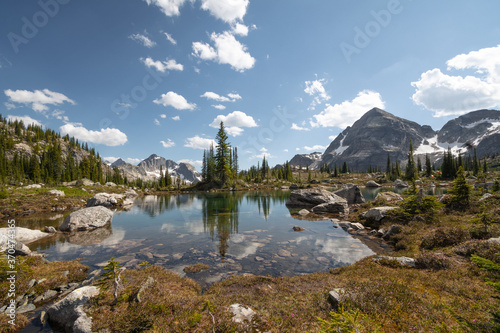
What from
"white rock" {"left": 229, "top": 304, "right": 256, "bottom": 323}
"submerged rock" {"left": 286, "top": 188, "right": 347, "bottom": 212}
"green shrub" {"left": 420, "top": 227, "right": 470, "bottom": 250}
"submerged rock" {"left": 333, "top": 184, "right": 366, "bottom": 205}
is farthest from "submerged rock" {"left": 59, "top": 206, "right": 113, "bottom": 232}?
"submerged rock" {"left": 333, "top": 184, "right": 366, "bottom": 205}

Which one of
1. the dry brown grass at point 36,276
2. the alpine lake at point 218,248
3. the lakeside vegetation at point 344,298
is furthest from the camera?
the alpine lake at point 218,248

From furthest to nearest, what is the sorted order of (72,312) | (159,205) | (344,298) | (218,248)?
1. (159,205)
2. (218,248)
3. (344,298)
4. (72,312)

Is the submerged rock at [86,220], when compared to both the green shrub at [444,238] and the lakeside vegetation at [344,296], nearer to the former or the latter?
the lakeside vegetation at [344,296]

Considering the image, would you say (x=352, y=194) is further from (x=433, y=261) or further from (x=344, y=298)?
(x=344, y=298)

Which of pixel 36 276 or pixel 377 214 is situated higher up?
pixel 377 214

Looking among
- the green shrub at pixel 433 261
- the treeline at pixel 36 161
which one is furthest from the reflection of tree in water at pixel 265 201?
the treeline at pixel 36 161

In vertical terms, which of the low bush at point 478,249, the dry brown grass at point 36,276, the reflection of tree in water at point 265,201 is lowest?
the reflection of tree in water at point 265,201

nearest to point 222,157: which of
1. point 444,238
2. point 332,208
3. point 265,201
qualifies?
point 265,201

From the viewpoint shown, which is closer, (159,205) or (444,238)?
(444,238)

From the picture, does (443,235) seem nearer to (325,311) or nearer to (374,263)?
(374,263)

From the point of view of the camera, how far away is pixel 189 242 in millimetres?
17500

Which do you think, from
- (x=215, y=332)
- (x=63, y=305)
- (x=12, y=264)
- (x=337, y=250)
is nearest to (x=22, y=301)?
(x=12, y=264)

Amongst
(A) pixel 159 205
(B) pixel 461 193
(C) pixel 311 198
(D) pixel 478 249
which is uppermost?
(B) pixel 461 193

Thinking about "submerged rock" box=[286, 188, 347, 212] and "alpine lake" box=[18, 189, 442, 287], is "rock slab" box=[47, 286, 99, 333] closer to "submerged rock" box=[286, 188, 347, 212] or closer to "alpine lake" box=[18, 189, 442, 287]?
"alpine lake" box=[18, 189, 442, 287]
